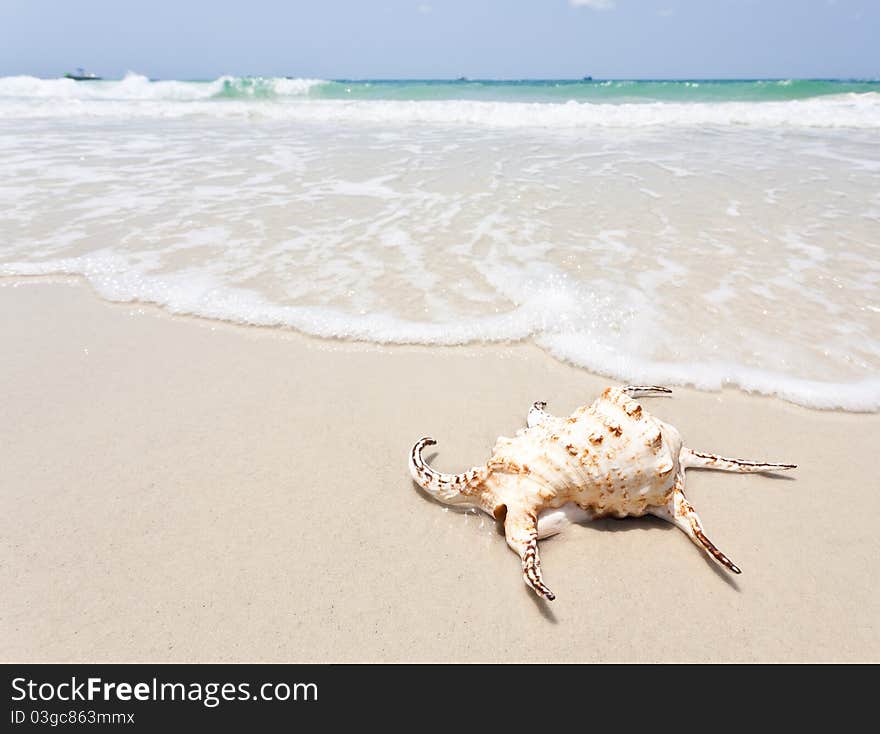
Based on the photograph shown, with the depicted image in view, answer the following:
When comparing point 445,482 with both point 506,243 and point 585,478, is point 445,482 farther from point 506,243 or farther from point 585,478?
point 506,243

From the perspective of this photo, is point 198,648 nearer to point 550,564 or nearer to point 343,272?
point 550,564

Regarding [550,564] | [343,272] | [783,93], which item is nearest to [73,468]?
[550,564]

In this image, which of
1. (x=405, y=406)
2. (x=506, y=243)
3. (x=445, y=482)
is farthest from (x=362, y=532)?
(x=506, y=243)

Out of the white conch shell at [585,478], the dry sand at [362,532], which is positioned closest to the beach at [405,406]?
the dry sand at [362,532]

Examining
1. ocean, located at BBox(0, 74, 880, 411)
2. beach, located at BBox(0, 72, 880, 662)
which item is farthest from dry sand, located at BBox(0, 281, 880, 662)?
ocean, located at BBox(0, 74, 880, 411)

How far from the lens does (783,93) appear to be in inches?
996

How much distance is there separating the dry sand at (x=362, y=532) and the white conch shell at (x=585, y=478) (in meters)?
0.11

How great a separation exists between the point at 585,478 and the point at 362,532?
0.95 m

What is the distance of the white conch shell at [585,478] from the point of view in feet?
6.50

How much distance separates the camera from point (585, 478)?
1988 millimetres

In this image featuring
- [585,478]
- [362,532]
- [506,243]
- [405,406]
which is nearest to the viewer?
[585,478]

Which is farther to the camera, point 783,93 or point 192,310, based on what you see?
point 783,93

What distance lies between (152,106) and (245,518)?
70.4ft

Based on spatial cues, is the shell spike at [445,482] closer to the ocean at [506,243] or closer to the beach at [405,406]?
the beach at [405,406]
